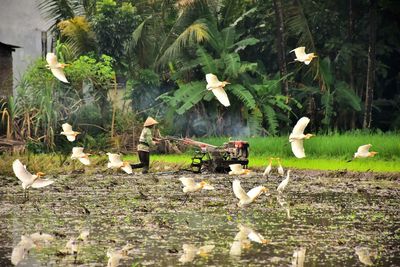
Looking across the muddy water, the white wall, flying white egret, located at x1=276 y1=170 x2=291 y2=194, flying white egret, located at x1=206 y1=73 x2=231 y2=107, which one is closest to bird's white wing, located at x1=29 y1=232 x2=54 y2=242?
the muddy water

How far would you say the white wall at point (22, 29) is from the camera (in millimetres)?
31422

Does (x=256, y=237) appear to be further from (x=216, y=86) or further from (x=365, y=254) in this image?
(x=216, y=86)

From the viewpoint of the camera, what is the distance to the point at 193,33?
30172 millimetres

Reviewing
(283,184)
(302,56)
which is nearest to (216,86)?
(302,56)

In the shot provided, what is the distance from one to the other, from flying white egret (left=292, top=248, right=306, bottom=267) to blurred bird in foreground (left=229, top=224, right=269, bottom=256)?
0.45 meters

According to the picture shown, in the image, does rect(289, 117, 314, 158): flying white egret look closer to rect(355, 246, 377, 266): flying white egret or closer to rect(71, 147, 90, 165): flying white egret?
rect(71, 147, 90, 165): flying white egret

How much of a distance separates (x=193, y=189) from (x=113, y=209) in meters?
1.28

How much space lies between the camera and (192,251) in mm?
9375

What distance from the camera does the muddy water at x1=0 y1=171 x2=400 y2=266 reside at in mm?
9023

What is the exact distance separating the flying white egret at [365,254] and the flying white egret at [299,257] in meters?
0.44

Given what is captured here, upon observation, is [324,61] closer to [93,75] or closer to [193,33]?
[193,33]

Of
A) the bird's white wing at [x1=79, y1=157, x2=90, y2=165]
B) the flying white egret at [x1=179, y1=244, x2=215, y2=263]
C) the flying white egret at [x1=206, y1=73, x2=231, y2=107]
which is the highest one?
the flying white egret at [x1=206, y1=73, x2=231, y2=107]

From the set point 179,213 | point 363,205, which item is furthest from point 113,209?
point 363,205

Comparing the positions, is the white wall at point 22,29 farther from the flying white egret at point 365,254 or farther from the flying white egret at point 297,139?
the flying white egret at point 365,254
